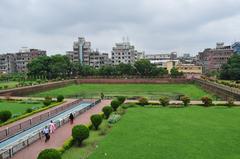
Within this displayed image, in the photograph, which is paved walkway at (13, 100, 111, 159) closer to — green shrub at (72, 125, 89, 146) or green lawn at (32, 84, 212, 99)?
green shrub at (72, 125, 89, 146)

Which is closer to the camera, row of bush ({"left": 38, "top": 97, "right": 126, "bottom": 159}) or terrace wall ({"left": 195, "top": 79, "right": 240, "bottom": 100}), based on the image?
row of bush ({"left": 38, "top": 97, "right": 126, "bottom": 159})

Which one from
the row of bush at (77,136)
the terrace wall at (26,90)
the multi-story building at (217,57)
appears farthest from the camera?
the multi-story building at (217,57)

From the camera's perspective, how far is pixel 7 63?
10650cm

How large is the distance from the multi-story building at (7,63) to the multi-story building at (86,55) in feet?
79.9

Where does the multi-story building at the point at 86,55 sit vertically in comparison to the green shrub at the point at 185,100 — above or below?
above

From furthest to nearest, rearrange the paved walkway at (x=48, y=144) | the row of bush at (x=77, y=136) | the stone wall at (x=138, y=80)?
the stone wall at (x=138, y=80) < the paved walkway at (x=48, y=144) < the row of bush at (x=77, y=136)

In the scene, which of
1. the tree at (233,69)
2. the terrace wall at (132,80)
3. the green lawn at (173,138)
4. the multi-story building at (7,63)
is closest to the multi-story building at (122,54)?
the terrace wall at (132,80)

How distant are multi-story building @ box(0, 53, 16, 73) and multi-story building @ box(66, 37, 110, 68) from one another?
24344 mm

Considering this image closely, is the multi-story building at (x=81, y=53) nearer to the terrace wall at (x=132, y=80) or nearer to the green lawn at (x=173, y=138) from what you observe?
the terrace wall at (x=132, y=80)

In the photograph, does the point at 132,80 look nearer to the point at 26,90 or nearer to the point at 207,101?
the point at 26,90

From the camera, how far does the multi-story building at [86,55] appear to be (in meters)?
99.8

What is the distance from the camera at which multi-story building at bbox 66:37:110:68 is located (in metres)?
99.8

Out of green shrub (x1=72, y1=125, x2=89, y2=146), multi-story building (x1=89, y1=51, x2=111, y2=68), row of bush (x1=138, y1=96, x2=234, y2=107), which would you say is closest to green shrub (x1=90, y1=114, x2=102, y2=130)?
green shrub (x1=72, y1=125, x2=89, y2=146)

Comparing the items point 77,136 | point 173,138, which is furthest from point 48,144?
point 173,138
